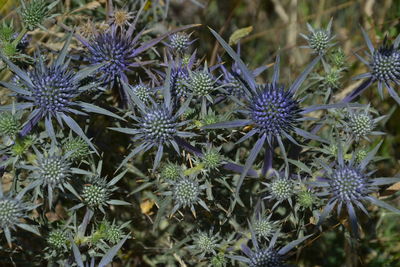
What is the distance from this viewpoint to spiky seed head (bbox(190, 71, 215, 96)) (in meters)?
2.11

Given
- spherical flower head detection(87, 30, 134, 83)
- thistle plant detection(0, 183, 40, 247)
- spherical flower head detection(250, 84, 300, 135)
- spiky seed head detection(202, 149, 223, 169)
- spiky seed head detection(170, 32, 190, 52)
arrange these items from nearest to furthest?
1. thistle plant detection(0, 183, 40, 247)
2. spherical flower head detection(250, 84, 300, 135)
3. spiky seed head detection(202, 149, 223, 169)
4. spherical flower head detection(87, 30, 134, 83)
5. spiky seed head detection(170, 32, 190, 52)

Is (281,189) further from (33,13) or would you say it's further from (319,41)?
(33,13)

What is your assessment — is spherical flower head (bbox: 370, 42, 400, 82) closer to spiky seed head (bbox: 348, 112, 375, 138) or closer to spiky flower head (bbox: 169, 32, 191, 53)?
spiky seed head (bbox: 348, 112, 375, 138)

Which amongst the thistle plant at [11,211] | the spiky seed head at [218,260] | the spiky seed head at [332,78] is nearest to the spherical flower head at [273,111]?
the spiky seed head at [332,78]

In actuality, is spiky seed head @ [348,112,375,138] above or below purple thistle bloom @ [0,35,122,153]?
above

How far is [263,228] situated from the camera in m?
2.18

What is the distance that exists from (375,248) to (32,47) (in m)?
3.02

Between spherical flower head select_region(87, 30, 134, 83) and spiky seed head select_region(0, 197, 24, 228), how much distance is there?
832 millimetres

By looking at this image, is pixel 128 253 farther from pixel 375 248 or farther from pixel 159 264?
pixel 375 248

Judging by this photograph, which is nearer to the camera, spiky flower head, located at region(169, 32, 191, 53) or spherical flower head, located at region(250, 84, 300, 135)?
spherical flower head, located at region(250, 84, 300, 135)

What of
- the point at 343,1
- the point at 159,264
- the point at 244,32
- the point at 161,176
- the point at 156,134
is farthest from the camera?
the point at 343,1

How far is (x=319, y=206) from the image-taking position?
228 centimetres

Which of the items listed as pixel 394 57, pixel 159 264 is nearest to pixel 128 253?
pixel 159 264

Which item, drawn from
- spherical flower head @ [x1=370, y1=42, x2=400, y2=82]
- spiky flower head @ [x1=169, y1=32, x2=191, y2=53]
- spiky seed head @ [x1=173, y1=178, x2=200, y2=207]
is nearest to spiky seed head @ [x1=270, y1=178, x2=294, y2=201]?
spiky seed head @ [x1=173, y1=178, x2=200, y2=207]
